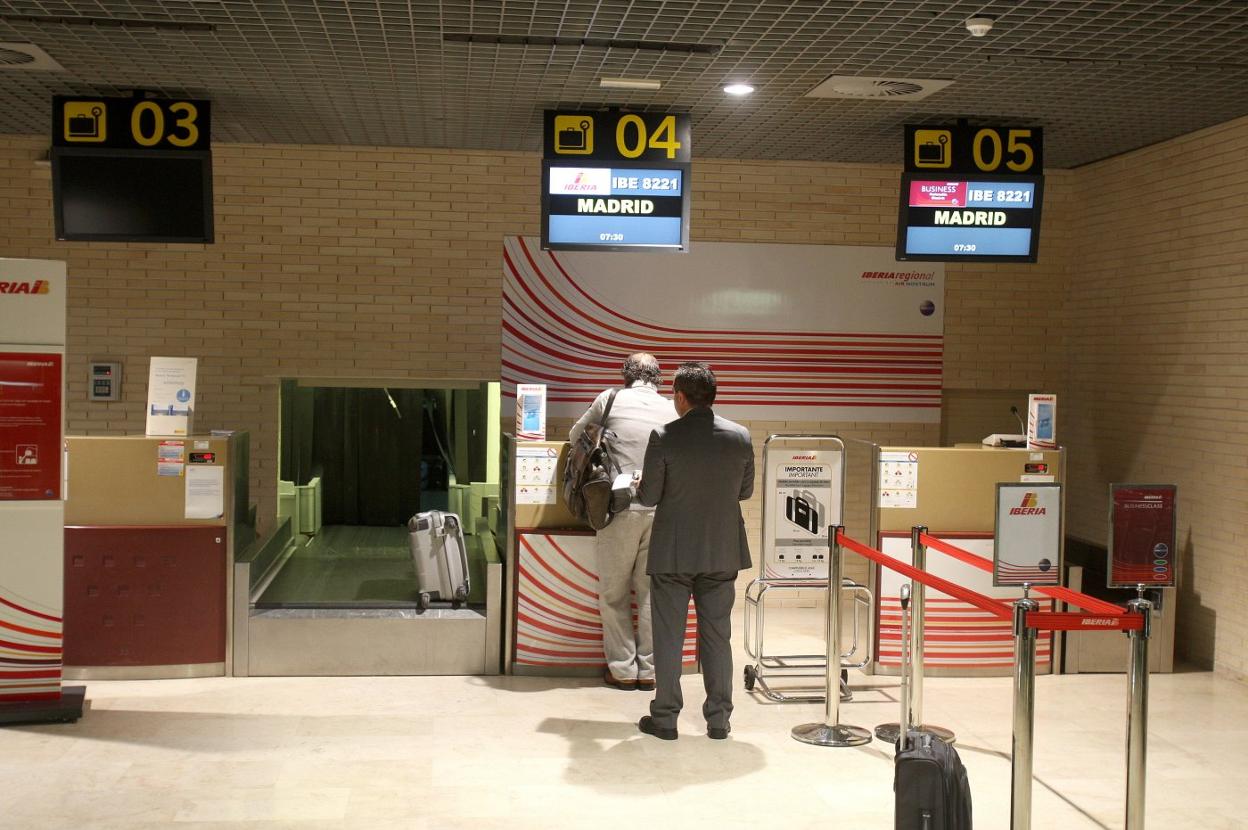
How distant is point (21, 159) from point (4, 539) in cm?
356

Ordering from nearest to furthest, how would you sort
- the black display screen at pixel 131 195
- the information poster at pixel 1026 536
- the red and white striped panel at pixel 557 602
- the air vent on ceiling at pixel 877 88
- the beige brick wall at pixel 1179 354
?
the information poster at pixel 1026 536 → the air vent on ceiling at pixel 877 88 → the black display screen at pixel 131 195 → the red and white striped panel at pixel 557 602 → the beige brick wall at pixel 1179 354

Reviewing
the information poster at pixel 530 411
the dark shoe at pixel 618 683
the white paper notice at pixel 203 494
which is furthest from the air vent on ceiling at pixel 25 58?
the dark shoe at pixel 618 683

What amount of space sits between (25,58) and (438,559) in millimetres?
3403

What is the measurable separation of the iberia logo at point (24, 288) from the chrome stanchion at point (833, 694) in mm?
3998

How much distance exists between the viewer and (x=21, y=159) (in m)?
8.59

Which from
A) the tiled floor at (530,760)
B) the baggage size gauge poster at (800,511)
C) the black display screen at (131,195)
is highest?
the black display screen at (131,195)

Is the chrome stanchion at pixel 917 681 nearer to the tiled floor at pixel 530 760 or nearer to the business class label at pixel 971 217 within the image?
the tiled floor at pixel 530 760

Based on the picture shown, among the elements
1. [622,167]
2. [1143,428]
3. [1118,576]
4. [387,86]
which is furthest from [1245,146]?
[387,86]

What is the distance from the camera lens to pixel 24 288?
603cm

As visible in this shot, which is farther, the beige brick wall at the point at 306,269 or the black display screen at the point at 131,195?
the beige brick wall at the point at 306,269

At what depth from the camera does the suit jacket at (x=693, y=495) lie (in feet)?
19.2

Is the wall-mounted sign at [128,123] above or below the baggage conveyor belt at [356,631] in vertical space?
above

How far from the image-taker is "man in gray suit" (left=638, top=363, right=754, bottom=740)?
5.86 metres

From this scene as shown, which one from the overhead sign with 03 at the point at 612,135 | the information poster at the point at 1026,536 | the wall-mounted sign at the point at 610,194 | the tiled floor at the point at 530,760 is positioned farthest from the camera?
the overhead sign with 03 at the point at 612,135
